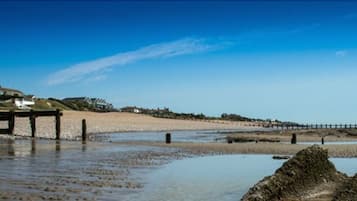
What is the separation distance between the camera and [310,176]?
12.2 m

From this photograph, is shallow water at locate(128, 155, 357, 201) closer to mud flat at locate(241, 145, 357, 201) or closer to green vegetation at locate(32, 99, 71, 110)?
mud flat at locate(241, 145, 357, 201)

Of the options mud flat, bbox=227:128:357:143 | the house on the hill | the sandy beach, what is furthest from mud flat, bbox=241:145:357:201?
the house on the hill

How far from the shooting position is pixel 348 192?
422 inches

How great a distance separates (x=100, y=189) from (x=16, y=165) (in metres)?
6.37

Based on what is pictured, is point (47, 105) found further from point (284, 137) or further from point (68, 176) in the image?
point (68, 176)

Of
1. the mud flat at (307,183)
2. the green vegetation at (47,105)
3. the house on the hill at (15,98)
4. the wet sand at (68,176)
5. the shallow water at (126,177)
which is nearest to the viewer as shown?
the mud flat at (307,183)

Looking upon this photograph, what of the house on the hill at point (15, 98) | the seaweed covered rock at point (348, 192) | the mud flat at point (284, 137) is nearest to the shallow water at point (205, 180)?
the seaweed covered rock at point (348, 192)

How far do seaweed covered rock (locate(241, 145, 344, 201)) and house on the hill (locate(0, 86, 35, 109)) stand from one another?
10870 centimetres

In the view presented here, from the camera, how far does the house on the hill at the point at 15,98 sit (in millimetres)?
118562

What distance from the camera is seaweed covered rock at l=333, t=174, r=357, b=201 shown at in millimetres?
10539

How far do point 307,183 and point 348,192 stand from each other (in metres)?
1.43

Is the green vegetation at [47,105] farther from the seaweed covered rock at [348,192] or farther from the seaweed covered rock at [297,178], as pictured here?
the seaweed covered rock at [348,192]

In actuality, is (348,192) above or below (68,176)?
above

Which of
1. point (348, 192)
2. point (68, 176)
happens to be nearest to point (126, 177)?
point (68, 176)
